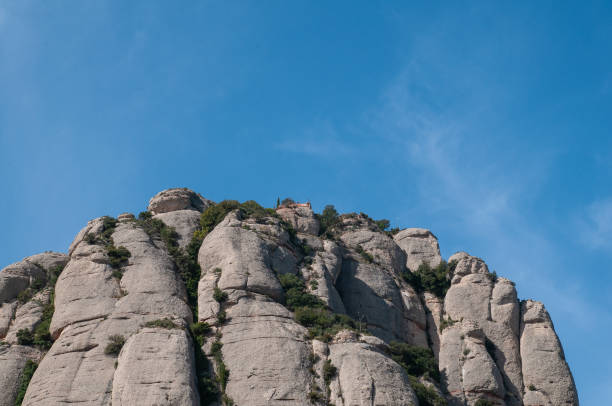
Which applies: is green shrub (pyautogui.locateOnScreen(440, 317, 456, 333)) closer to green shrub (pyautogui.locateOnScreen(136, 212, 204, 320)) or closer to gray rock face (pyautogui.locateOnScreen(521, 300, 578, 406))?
gray rock face (pyautogui.locateOnScreen(521, 300, 578, 406))

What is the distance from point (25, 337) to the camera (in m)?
58.6

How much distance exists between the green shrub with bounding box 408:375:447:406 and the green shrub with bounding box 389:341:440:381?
2638mm

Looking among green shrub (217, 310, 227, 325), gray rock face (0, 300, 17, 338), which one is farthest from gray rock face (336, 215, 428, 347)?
gray rock face (0, 300, 17, 338)

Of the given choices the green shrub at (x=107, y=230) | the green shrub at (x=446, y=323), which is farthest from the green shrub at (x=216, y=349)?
the green shrub at (x=446, y=323)

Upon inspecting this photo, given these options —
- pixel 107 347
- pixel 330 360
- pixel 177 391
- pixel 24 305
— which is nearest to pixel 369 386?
pixel 330 360

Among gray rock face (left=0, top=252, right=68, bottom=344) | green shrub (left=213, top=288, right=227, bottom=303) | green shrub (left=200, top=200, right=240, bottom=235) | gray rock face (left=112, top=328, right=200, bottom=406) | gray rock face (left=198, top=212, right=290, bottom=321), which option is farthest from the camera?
green shrub (left=200, top=200, right=240, bottom=235)

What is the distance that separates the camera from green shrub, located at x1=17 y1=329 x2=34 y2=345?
5847 centimetres

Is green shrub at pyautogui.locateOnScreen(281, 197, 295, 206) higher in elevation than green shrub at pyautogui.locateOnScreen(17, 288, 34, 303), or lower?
higher

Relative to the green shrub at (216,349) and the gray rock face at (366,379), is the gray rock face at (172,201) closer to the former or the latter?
the green shrub at (216,349)

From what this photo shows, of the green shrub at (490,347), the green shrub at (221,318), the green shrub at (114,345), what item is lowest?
the green shrub at (114,345)

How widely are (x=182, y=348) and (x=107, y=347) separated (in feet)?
15.5

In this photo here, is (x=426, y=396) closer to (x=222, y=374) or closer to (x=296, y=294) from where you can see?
(x=296, y=294)

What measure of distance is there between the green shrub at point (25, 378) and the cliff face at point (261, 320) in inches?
3.4

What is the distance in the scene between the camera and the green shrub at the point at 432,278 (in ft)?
236
